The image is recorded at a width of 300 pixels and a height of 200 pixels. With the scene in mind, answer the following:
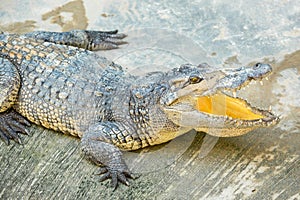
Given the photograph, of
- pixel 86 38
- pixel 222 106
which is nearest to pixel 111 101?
pixel 222 106

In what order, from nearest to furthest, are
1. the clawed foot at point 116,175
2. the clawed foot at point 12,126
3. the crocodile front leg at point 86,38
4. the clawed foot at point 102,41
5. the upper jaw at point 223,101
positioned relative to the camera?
the upper jaw at point 223,101
the clawed foot at point 116,175
the clawed foot at point 12,126
the crocodile front leg at point 86,38
the clawed foot at point 102,41

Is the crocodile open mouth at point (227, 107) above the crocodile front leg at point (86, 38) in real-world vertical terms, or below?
above

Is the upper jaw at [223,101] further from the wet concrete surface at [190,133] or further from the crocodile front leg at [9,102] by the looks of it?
the crocodile front leg at [9,102]

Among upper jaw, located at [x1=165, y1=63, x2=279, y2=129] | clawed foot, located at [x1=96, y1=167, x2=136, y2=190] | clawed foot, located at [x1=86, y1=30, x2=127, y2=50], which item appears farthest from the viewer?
clawed foot, located at [x1=86, y1=30, x2=127, y2=50]

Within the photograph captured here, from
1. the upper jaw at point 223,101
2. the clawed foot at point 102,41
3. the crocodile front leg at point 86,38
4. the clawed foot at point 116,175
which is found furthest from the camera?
the clawed foot at point 102,41

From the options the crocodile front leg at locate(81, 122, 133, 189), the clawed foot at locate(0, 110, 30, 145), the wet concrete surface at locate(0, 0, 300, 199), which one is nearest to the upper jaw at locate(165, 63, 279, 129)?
the wet concrete surface at locate(0, 0, 300, 199)

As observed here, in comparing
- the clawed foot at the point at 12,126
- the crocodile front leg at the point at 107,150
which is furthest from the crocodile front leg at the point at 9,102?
the crocodile front leg at the point at 107,150

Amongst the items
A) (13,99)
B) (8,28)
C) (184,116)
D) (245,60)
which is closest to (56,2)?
(8,28)

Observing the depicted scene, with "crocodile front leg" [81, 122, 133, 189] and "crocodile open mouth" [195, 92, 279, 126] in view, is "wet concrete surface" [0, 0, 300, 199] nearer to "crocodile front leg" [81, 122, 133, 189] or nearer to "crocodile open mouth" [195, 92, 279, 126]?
"crocodile front leg" [81, 122, 133, 189]
